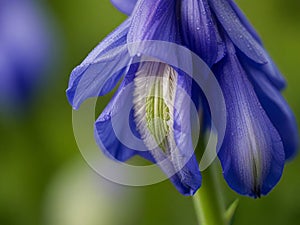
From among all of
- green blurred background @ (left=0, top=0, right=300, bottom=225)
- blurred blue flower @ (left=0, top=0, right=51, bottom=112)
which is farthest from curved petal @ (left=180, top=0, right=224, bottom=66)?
blurred blue flower @ (left=0, top=0, right=51, bottom=112)

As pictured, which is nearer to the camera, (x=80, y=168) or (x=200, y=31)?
(x=200, y=31)

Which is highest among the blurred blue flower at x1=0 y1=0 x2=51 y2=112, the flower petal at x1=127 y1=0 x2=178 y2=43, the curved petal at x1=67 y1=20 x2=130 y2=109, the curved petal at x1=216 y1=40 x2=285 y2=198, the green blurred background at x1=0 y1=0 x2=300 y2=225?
the flower petal at x1=127 y1=0 x2=178 y2=43

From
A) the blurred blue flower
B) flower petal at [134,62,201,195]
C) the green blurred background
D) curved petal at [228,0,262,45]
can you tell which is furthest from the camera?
the blurred blue flower

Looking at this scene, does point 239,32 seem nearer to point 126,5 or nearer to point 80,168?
point 126,5

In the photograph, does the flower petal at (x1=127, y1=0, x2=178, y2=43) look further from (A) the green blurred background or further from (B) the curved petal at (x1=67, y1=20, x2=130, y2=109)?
(A) the green blurred background

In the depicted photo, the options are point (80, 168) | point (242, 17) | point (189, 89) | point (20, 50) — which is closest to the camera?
point (189, 89)

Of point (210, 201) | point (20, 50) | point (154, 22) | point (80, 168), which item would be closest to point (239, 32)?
point (154, 22)

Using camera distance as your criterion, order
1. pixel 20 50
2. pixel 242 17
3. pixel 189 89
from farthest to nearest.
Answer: pixel 20 50, pixel 242 17, pixel 189 89
